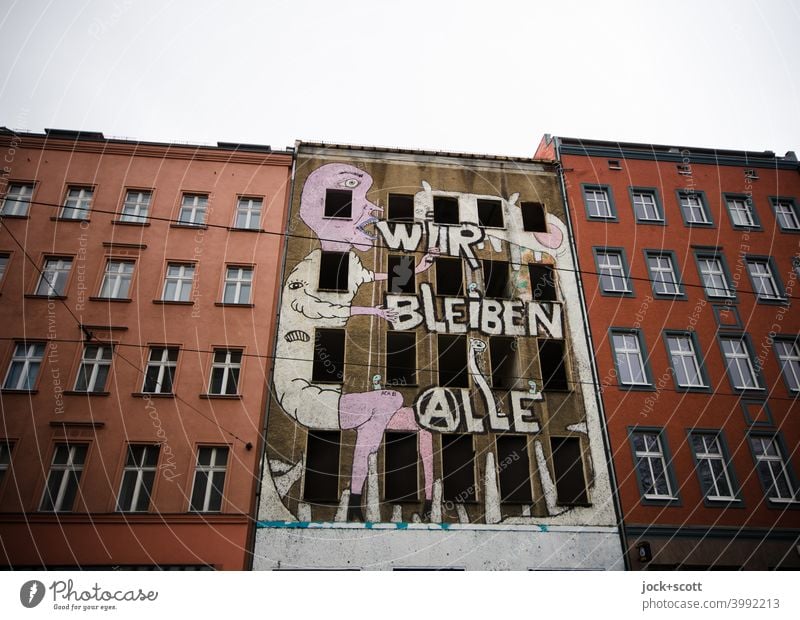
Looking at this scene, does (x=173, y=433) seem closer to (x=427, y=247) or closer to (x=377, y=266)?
(x=377, y=266)

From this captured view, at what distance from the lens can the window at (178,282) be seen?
2412 centimetres

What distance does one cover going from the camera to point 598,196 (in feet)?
94.7

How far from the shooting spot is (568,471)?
22.2 metres

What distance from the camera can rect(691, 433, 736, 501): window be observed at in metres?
21.8

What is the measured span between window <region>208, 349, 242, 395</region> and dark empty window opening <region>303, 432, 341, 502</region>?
317 centimetres

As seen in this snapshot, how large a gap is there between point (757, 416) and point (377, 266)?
55.0 ft

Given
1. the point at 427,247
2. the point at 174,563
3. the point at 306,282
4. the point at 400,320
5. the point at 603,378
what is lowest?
the point at 174,563

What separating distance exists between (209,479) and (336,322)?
777 cm

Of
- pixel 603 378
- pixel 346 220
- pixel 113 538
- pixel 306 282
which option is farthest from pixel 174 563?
pixel 603 378

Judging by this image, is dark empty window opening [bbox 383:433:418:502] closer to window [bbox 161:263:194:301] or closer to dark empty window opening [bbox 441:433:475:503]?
dark empty window opening [bbox 441:433:475:503]

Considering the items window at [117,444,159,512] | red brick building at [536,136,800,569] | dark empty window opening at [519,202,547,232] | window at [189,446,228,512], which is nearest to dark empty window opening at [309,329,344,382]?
window at [189,446,228,512]

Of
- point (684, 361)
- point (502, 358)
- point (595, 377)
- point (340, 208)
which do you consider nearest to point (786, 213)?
point (684, 361)

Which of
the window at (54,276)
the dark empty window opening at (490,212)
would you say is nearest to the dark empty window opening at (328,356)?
the dark empty window opening at (490,212)

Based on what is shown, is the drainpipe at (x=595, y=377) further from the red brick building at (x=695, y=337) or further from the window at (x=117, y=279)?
the window at (x=117, y=279)
